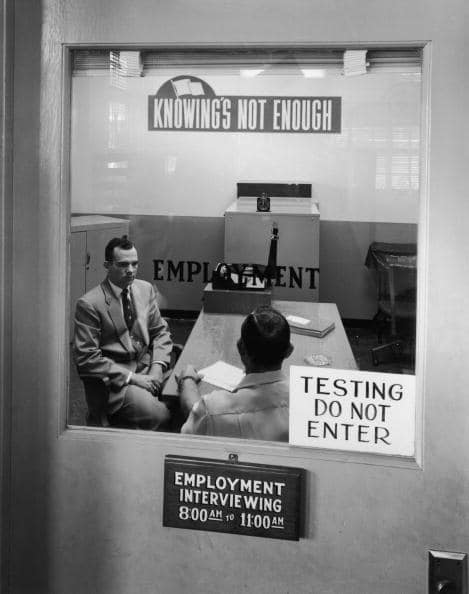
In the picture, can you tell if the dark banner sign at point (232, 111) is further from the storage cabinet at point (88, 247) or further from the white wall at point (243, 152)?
the storage cabinet at point (88, 247)

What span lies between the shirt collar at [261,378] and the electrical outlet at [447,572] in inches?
19.5

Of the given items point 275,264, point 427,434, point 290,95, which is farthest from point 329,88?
point 427,434

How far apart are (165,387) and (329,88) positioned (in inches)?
29.7

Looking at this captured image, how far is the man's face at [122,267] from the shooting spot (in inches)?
51.6

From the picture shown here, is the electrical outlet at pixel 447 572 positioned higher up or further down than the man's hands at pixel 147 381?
further down

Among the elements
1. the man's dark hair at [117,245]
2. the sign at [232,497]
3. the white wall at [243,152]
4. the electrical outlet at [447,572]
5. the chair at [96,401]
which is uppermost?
the white wall at [243,152]

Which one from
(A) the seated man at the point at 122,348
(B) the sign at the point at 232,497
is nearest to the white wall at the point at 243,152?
(A) the seated man at the point at 122,348

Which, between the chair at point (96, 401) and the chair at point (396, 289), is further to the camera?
the chair at point (96, 401)

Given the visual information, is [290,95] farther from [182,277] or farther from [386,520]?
[386,520]

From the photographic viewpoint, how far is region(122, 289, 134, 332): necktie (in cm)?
133

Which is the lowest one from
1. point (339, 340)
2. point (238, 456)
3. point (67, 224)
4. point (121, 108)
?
point (238, 456)

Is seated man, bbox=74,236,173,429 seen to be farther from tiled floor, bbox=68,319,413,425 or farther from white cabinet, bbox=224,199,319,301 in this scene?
white cabinet, bbox=224,199,319,301

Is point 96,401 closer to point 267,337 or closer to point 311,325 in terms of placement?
point 267,337

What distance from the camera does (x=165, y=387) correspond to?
1329mm
